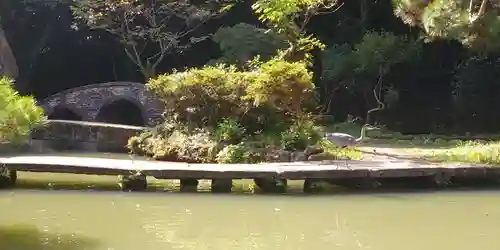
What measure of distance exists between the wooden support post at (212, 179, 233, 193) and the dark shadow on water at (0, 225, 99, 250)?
3.04m

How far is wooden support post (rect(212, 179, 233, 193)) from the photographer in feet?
32.0

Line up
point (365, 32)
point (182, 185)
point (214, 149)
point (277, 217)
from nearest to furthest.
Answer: point (277, 217) → point (182, 185) → point (214, 149) → point (365, 32)

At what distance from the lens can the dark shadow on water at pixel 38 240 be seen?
6477 mm

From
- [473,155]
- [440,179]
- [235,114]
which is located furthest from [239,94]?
[473,155]

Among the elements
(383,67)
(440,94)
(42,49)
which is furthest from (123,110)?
(440,94)

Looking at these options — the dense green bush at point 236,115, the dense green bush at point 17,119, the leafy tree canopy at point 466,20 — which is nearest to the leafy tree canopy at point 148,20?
the dense green bush at point 236,115

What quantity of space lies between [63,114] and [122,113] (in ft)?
6.93

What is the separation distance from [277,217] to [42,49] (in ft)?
51.1

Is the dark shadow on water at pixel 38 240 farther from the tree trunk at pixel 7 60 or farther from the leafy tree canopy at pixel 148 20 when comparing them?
the leafy tree canopy at pixel 148 20

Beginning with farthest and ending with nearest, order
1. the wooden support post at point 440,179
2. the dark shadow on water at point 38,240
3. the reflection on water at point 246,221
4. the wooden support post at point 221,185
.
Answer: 1. the wooden support post at point 440,179
2. the wooden support post at point 221,185
3. the reflection on water at point 246,221
4. the dark shadow on water at point 38,240

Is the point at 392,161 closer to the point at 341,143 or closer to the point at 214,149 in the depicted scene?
the point at 341,143

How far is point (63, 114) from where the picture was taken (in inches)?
742

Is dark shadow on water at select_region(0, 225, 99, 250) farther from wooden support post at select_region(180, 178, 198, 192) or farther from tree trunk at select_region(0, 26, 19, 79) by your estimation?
tree trunk at select_region(0, 26, 19, 79)

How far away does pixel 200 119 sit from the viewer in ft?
42.2
